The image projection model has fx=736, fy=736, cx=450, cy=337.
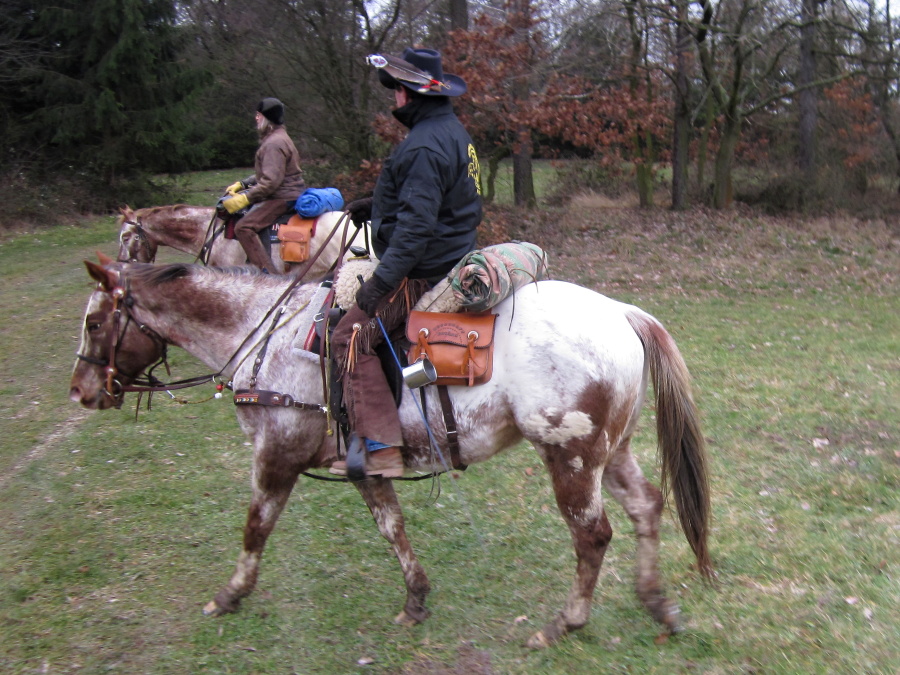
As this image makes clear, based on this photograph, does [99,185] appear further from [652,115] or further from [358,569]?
[358,569]

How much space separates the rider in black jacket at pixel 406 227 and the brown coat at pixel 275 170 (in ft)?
11.7

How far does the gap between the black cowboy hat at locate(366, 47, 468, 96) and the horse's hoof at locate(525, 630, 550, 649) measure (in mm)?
2779

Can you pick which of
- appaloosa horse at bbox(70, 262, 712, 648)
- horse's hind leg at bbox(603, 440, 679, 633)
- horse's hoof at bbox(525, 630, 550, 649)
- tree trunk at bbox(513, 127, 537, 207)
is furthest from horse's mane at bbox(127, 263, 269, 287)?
tree trunk at bbox(513, 127, 537, 207)

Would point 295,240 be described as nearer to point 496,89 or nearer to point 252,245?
point 252,245

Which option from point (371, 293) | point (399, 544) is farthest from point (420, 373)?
point (399, 544)

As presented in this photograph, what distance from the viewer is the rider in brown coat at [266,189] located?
702 centimetres

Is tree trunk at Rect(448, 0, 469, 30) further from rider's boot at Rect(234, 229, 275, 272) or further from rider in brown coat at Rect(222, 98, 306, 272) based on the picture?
rider's boot at Rect(234, 229, 275, 272)

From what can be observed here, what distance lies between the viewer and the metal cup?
3477 millimetres

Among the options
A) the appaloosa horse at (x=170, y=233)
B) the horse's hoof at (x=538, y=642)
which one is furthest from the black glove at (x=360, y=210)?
the appaloosa horse at (x=170, y=233)

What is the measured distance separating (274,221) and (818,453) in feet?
17.5

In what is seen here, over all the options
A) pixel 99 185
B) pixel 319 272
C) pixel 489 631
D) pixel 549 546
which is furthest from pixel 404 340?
pixel 99 185

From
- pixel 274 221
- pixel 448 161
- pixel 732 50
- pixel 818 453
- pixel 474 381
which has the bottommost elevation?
pixel 818 453

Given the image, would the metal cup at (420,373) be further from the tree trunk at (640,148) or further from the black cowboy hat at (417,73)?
the tree trunk at (640,148)

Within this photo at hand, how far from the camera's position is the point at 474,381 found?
3.54m
